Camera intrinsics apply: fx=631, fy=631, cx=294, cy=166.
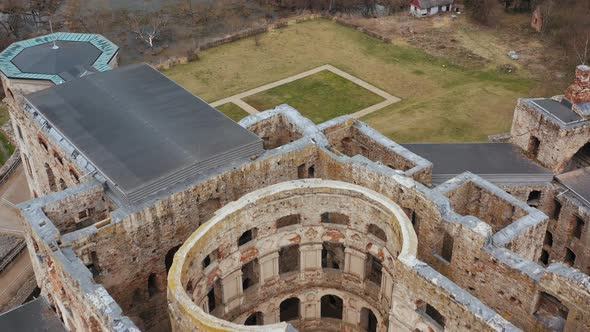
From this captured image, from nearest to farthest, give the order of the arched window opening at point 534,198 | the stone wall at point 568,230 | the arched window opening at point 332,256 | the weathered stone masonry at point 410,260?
the weathered stone masonry at point 410,260 → the arched window opening at point 332,256 → the stone wall at point 568,230 → the arched window opening at point 534,198

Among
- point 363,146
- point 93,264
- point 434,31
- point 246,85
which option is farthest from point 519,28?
point 93,264

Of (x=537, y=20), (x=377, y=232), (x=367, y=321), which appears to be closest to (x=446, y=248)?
(x=377, y=232)

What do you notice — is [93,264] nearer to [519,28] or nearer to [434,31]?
[434,31]

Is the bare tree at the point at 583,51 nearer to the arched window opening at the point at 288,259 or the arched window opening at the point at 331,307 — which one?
the arched window opening at the point at 331,307

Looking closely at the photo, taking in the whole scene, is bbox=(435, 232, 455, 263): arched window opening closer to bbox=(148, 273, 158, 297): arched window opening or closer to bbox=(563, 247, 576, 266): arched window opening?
bbox=(563, 247, 576, 266): arched window opening

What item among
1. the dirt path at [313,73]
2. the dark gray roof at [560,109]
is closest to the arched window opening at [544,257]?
the dark gray roof at [560,109]

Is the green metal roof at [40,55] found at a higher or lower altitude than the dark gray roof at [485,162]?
higher

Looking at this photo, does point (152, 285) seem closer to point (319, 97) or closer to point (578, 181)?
point (578, 181)
